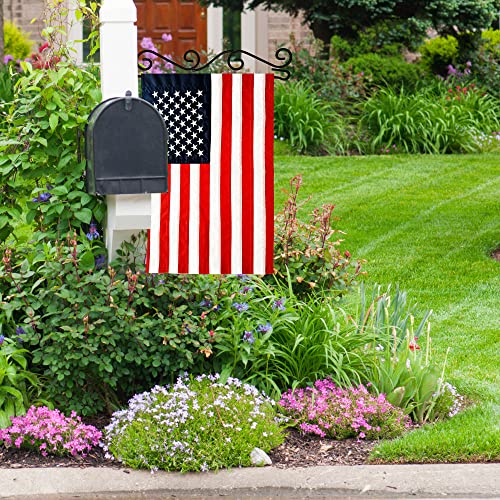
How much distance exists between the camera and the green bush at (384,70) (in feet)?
42.5

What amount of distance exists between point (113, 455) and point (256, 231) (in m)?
1.17

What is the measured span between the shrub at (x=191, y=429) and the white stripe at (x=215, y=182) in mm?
565

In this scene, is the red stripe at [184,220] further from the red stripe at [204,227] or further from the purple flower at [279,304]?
the purple flower at [279,304]

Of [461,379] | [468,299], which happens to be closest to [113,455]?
[461,379]

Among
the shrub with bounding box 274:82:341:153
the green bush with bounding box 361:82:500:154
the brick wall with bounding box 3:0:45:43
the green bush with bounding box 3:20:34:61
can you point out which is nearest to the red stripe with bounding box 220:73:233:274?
the shrub with bounding box 274:82:341:153

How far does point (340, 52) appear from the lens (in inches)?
535

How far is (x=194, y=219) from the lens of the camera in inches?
178

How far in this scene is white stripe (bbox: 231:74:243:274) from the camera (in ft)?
14.8

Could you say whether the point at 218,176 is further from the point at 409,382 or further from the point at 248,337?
the point at 409,382

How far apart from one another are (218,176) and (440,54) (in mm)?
10712

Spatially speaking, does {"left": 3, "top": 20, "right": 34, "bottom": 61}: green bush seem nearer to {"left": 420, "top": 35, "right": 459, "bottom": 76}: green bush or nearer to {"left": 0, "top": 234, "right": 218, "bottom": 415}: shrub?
{"left": 420, "top": 35, "right": 459, "bottom": 76}: green bush

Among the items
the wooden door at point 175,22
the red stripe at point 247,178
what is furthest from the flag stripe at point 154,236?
the wooden door at point 175,22

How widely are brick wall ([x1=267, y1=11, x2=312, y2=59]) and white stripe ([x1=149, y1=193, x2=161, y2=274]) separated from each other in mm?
12648

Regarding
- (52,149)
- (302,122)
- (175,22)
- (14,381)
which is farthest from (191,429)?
(175,22)
